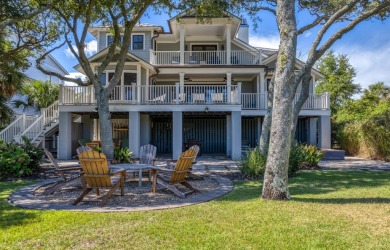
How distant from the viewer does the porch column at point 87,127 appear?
18.2 meters

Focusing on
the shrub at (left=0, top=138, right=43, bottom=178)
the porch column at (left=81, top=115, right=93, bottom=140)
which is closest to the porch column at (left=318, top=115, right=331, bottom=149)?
the porch column at (left=81, top=115, right=93, bottom=140)

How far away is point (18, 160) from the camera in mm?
9383

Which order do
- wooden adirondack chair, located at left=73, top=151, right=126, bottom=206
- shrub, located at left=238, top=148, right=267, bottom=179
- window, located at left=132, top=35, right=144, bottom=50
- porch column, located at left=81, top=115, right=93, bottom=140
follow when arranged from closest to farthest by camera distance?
wooden adirondack chair, located at left=73, top=151, right=126, bottom=206
shrub, located at left=238, top=148, right=267, bottom=179
porch column, located at left=81, top=115, right=93, bottom=140
window, located at left=132, top=35, right=144, bottom=50

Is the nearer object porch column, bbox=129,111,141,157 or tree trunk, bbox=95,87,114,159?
tree trunk, bbox=95,87,114,159

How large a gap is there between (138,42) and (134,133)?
814 cm

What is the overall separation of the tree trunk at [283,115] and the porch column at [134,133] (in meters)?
9.79

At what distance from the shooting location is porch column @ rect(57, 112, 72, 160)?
14953 mm

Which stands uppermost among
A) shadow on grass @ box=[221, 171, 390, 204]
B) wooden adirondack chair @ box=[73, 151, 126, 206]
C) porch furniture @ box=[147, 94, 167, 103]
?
porch furniture @ box=[147, 94, 167, 103]

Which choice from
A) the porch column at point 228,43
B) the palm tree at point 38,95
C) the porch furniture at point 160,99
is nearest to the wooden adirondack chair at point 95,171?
the porch furniture at point 160,99

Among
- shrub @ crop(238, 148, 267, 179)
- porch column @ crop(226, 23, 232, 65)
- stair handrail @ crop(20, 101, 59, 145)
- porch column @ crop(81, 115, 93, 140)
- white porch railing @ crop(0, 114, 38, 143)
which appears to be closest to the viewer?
shrub @ crop(238, 148, 267, 179)

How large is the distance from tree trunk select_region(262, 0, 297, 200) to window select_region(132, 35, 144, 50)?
49.8ft

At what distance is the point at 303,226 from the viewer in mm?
4340

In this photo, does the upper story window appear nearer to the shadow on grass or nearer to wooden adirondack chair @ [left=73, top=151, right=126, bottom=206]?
the shadow on grass

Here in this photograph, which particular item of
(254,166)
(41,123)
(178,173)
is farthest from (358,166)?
(41,123)
